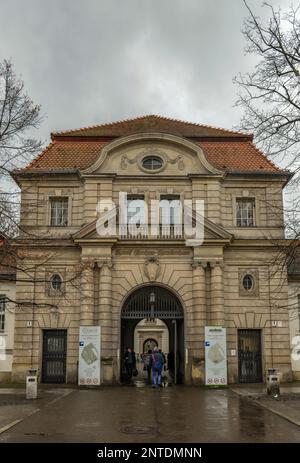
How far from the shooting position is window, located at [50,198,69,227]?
1119 inches

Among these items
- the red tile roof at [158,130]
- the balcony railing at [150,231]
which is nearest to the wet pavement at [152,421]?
the balcony railing at [150,231]

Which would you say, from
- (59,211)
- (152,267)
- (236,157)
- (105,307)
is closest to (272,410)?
(105,307)

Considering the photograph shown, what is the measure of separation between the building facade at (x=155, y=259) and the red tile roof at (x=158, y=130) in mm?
214

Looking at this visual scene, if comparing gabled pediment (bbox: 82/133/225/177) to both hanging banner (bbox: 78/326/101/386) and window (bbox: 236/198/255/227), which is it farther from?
hanging banner (bbox: 78/326/101/386)

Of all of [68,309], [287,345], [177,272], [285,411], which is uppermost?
[177,272]

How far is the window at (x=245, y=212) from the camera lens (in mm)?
28547

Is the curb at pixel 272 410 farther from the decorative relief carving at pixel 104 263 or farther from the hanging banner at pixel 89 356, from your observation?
the decorative relief carving at pixel 104 263

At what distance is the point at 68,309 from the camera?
27.0 meters

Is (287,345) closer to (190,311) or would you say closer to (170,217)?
(190,311)

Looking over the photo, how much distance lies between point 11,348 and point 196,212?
11.6 m

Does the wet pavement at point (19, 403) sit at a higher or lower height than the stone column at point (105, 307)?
lower

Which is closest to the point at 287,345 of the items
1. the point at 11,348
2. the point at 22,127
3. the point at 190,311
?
the point at 190,311

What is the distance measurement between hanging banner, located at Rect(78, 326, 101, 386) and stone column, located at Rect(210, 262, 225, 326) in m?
5.49

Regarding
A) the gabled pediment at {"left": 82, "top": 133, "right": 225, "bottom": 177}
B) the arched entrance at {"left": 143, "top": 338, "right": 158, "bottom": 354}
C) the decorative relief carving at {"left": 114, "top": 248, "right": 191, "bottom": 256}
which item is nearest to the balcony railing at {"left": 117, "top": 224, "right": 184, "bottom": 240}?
the decorative relief carving at {"left": 114, "top": 248, "right": 191, "bottom": 256}
